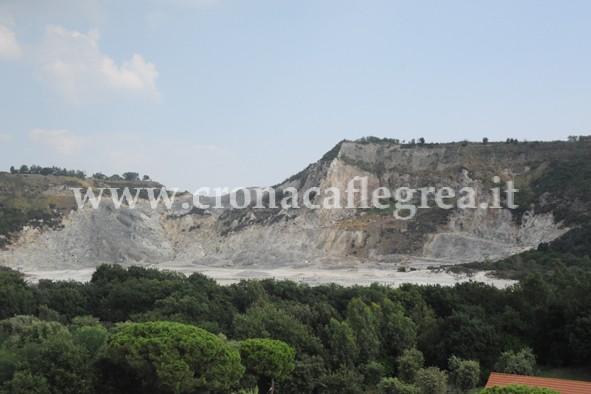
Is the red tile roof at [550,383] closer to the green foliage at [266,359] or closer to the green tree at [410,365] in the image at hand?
the green tree at [410,365]

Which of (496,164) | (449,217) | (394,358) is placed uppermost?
(496,164)

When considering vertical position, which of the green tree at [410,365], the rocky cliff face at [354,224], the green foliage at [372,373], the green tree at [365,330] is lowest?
the green foliage at [372,373]

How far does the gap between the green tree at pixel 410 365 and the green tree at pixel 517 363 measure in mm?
2667

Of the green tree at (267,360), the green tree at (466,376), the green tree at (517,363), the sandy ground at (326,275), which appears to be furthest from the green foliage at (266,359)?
the sandy ground at (326,275)

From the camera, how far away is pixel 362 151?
3652 inches

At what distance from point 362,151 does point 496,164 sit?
21145mm

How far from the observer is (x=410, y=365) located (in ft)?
67.7

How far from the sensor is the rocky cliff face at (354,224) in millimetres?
70625

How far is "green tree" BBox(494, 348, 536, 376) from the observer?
19172 mm

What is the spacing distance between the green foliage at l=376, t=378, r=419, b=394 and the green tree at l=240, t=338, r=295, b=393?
296 cm

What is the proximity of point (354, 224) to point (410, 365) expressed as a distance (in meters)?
58.4

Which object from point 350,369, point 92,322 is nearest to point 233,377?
point 350,369

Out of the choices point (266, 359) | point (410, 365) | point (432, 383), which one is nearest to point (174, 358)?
point (266, 359)

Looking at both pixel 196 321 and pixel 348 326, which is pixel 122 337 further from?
pixel 196 321
